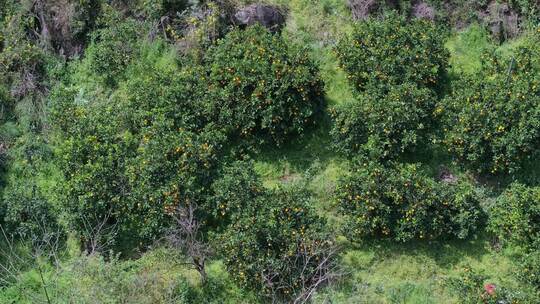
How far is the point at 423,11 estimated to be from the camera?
2016 cm

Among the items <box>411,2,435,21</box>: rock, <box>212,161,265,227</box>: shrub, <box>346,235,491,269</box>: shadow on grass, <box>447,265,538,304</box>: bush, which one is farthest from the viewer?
<box>411,2,435,21</box>: rock

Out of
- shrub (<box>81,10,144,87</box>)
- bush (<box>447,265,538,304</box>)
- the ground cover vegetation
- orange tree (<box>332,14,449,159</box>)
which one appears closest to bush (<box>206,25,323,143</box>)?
the ground cover vegetation

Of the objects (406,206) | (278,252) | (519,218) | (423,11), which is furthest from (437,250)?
(423,11)

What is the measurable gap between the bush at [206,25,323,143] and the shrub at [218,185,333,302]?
8.74 ft

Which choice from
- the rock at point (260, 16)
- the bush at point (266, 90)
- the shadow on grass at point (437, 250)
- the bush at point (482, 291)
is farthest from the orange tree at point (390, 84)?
the bush at point (482, 291)

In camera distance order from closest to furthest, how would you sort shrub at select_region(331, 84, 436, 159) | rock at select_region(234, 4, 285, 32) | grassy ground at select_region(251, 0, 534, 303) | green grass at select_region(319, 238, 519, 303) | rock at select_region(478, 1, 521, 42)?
green grass at select_region(319, 238, 519, 303), grassy ground at select_region(251, 0, 534, 303), shrub at select_region(331, 84, 436, 159), rock at select_region(478, 1, 521, 42), rock at select_region(234, 4, 285, 32)

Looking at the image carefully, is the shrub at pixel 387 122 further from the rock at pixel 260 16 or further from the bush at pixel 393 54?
the rock at pixel 260 16

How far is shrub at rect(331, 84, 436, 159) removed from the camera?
17.5m

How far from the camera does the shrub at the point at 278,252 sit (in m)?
15.9

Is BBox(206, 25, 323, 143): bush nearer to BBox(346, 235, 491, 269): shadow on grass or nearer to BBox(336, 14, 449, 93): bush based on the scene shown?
BBox(336, 14, 449, 93): bush

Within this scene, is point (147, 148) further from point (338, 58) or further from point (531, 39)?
point (531, 39)

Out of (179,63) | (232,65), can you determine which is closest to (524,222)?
(232,65)

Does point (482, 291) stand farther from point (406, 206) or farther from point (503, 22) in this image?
point (503, 22)

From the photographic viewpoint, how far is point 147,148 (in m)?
18.0
